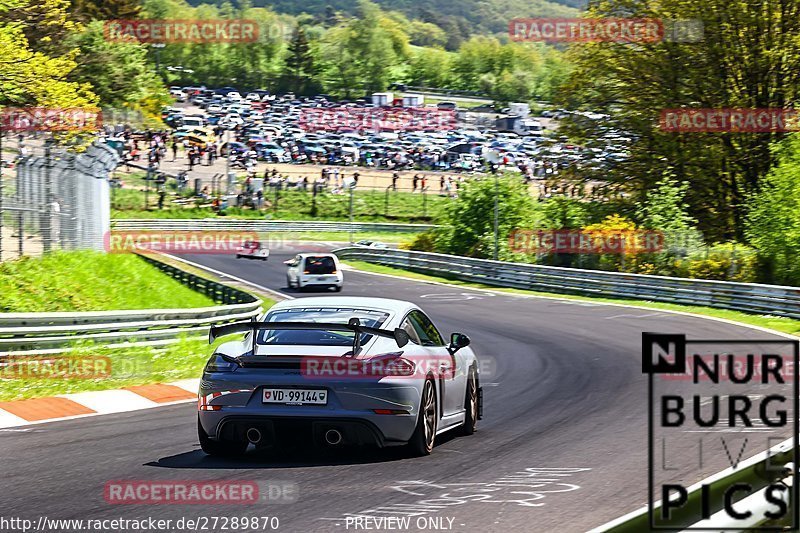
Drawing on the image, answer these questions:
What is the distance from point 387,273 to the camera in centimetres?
5066


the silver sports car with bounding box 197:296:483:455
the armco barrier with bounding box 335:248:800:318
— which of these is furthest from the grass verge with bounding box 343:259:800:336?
the silver sports car with bounding box 197:296:483:455

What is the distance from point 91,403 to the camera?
41.3 ft

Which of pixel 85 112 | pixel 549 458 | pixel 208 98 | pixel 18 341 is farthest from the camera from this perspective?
pixel 208 98

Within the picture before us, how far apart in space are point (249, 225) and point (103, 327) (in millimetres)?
56767

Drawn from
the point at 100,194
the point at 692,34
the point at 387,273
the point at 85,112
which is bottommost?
the point at 387,273

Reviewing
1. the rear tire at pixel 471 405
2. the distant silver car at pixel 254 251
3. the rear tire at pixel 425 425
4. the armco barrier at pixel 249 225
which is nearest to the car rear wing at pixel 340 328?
the rear tire at pixel 425 425

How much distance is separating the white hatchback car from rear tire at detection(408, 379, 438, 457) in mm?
30788

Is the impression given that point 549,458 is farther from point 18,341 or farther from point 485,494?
point 18,341

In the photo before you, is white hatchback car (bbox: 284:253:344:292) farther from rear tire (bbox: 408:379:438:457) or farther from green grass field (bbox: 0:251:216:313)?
rear tire (bbox: 408:379:438:457)

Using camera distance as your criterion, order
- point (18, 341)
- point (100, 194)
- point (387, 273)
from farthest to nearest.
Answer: point (387, 273)
point (100, 194)
point (18, 341)

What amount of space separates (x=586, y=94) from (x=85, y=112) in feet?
70.3

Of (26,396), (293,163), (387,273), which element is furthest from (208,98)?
(26,396)

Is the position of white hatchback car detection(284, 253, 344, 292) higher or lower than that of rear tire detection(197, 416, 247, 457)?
lower

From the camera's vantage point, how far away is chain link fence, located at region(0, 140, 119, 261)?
1967cm
